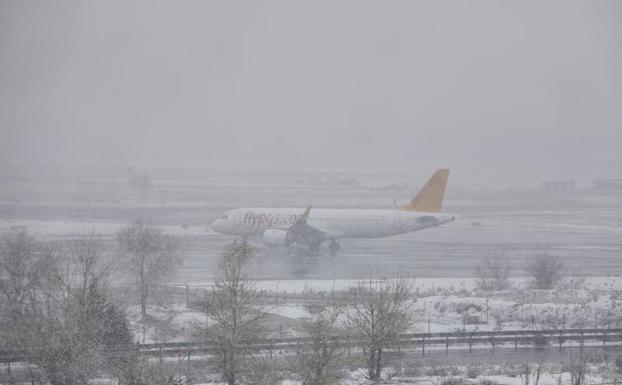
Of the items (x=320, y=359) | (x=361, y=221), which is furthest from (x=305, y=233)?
(x=320, y=359)

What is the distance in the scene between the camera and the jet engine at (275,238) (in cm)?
6575

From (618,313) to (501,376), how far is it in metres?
13.5

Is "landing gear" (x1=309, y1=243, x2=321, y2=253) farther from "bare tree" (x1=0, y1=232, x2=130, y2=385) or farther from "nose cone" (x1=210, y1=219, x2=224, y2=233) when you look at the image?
"bare tree" (x1=0, y1=232, x2=130, y2=385)

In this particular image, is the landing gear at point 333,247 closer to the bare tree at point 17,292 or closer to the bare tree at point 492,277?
the bare tree at point 492,277

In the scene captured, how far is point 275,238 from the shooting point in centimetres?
6588

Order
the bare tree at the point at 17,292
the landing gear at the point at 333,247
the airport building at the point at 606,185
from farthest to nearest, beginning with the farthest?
the airport building at the point at 606,185, the landing gear at the point at 333,247, the bare tree at the point at 17,292

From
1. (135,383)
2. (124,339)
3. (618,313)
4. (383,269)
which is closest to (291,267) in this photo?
(383,269)

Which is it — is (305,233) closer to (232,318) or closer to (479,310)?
(479,310)

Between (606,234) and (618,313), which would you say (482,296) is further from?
(606,234)

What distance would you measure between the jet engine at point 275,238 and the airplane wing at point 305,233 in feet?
2.93

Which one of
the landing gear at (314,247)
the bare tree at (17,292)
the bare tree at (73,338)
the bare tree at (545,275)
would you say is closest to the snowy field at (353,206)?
the landing gear at (314,247)

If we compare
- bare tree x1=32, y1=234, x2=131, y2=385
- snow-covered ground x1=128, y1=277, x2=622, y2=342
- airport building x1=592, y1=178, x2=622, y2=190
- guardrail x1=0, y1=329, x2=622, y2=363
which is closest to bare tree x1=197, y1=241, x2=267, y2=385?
bare tree x1=32, y1=234, x2=131, y2=385

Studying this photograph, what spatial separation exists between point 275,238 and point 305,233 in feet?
9.71

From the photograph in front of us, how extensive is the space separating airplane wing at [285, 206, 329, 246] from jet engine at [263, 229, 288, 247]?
894 mm
